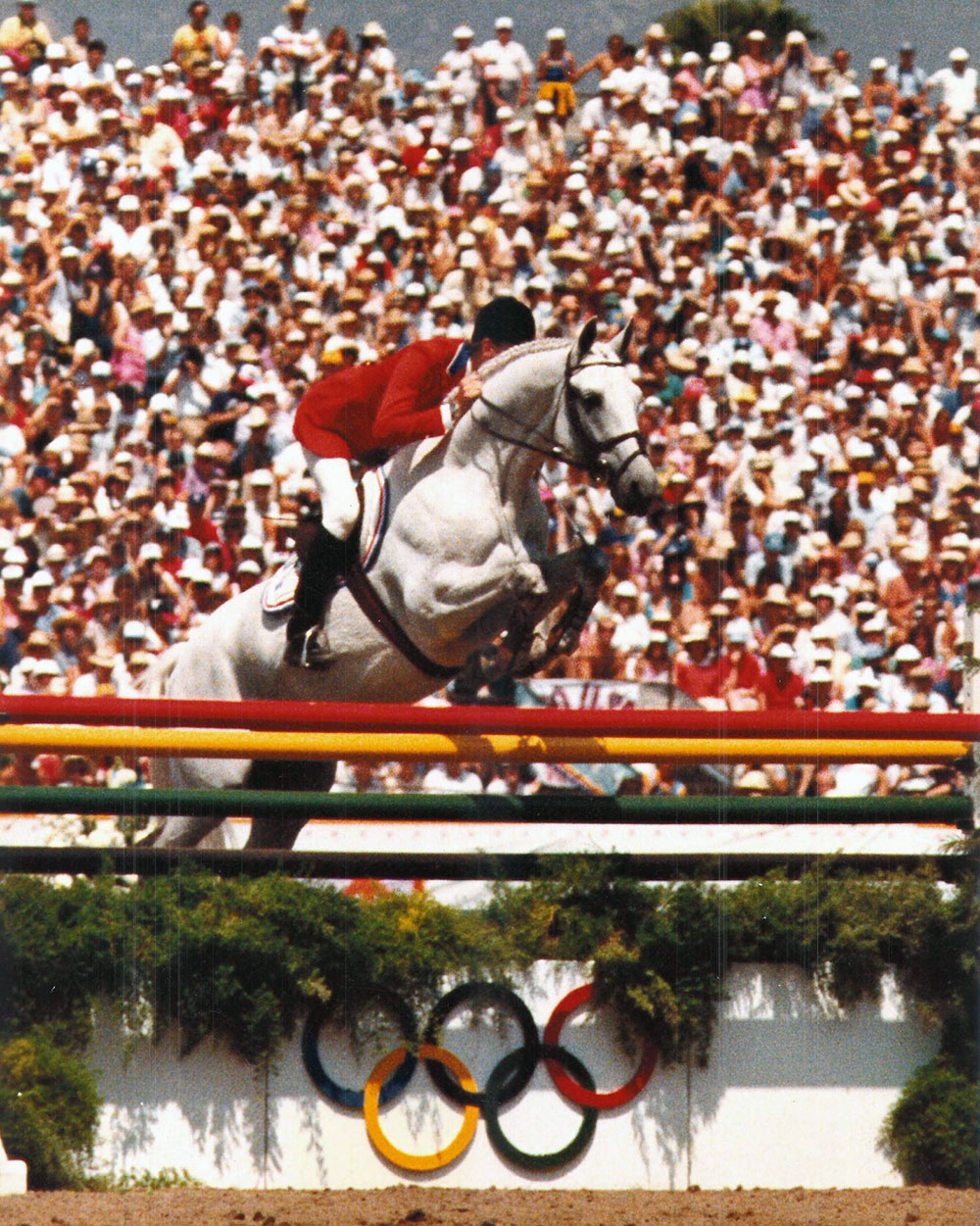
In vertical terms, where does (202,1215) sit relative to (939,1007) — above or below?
below

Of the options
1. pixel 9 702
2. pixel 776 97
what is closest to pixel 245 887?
pixel 9 702

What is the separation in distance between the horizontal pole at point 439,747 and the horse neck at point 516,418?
1.35 metres

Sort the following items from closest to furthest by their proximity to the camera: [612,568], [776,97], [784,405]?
1. [612,568]
2. [784,405]
3. [776,97]

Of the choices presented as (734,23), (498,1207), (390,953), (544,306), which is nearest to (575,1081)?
(498,1207)

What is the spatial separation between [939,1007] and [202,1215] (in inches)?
74.6

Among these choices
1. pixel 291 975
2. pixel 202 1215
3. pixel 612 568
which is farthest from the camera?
pixel 612 568

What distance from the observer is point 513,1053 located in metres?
5.00

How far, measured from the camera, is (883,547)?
28.0 feet

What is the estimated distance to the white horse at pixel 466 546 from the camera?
6098 mm

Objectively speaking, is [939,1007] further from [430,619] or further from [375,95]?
[375,95]

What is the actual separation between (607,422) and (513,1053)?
198cm

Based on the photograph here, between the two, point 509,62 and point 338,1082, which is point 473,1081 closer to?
point 338,1082

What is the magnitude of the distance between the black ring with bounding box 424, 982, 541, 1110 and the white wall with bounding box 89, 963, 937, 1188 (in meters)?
0.03

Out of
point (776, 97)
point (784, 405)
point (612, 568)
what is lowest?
point (612, 568)
